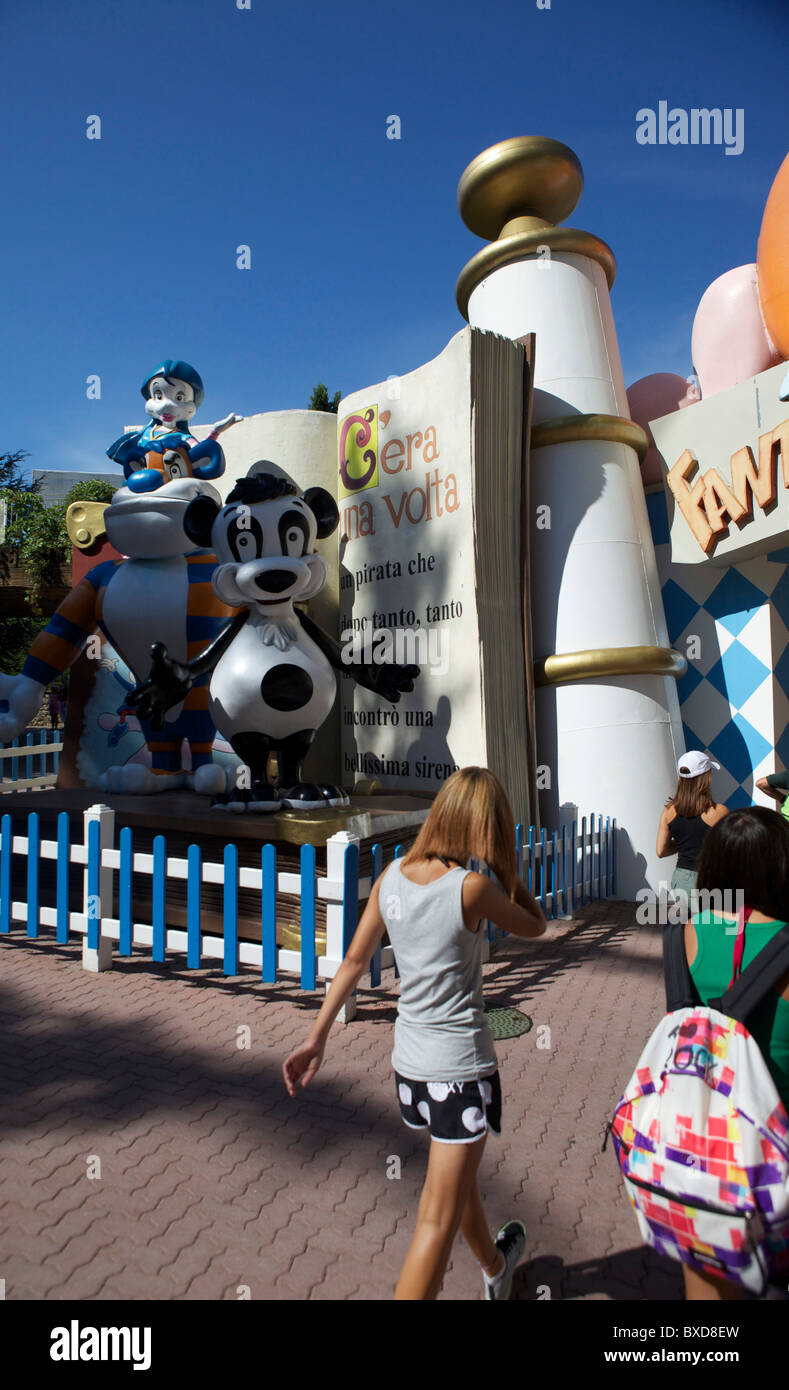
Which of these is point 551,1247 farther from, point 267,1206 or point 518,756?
point 518,756

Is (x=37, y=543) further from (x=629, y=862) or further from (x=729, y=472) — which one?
(x=629, y=862)

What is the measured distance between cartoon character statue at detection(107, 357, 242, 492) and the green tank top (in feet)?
19.0

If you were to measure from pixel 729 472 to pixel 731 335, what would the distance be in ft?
4.78

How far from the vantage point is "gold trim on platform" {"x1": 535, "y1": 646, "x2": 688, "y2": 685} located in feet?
23.1

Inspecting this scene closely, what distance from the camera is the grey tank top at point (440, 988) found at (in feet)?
6.57

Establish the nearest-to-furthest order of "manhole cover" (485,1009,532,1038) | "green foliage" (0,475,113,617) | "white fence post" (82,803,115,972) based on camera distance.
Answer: "manhole cover" (485,1009,532,1038) → "white fence post" (82,803,115,972) → "green foliage" (0,475,113,617)

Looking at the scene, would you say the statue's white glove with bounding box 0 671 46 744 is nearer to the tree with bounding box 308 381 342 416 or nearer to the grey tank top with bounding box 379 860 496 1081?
the grey tank top with bounding box 379 860 496 1081

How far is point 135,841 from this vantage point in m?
5.67

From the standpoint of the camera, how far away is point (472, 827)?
2076 mm

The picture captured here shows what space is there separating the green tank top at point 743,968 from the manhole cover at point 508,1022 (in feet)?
8.10

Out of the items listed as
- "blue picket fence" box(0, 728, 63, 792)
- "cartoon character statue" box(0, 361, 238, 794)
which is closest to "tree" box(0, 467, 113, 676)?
"blue picket fence" box(0, 728, 63, 792)

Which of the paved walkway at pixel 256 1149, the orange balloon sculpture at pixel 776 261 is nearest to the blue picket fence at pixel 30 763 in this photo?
the paved walkway at pixel 256 1149

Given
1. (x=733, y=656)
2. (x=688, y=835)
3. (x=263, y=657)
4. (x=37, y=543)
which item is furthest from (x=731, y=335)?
(x=37, y=543)

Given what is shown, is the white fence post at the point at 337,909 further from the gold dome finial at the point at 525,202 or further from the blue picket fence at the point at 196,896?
the gold dome finial at the point at 525,202
